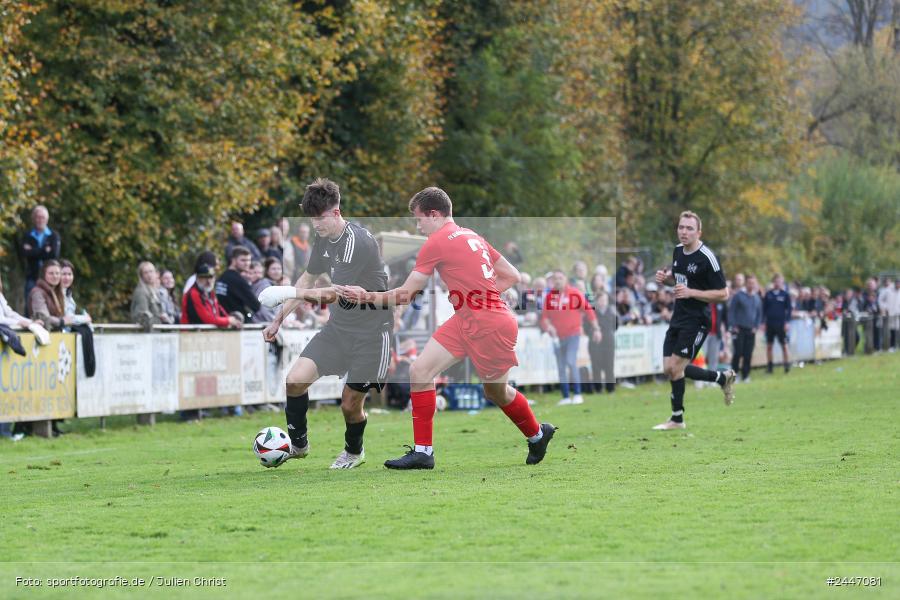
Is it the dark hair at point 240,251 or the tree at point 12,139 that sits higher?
the tree at point 12,139

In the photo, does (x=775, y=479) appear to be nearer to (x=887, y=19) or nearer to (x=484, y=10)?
(x=484, y=10)

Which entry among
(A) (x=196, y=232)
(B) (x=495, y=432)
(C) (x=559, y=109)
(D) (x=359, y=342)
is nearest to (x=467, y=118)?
(C) (x=559, y=109)

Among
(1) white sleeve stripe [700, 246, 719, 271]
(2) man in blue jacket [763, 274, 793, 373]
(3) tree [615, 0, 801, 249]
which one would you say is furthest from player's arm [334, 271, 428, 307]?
(3) tree [615, 0, 801, 249]

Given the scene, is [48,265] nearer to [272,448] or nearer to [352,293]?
[272,448]

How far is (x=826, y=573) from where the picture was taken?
6527mm

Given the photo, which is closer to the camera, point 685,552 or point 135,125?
point 685,552

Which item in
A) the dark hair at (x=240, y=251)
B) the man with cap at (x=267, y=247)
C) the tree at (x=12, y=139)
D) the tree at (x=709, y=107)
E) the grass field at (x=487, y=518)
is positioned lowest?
the grass field at (x=487, y=518)

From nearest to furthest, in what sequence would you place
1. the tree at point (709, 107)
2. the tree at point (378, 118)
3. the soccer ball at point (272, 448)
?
1. the soccer ball at point (272, 448)
2. the tree at point (378, 118)
3. the tree at point (709, 107)

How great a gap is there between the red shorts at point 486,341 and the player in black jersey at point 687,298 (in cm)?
463

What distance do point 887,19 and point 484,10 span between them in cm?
2953

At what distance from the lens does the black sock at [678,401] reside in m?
15.2

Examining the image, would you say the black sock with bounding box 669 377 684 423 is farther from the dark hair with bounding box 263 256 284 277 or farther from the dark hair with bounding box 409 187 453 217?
the dark hair with bounding box 263 256 284 277

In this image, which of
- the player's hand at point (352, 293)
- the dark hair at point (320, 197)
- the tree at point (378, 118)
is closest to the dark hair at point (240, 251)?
the dark hair at point (320, 197)

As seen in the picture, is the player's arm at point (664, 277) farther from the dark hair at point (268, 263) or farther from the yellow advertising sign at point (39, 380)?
the yellow advertising sign at point (39, 380)
